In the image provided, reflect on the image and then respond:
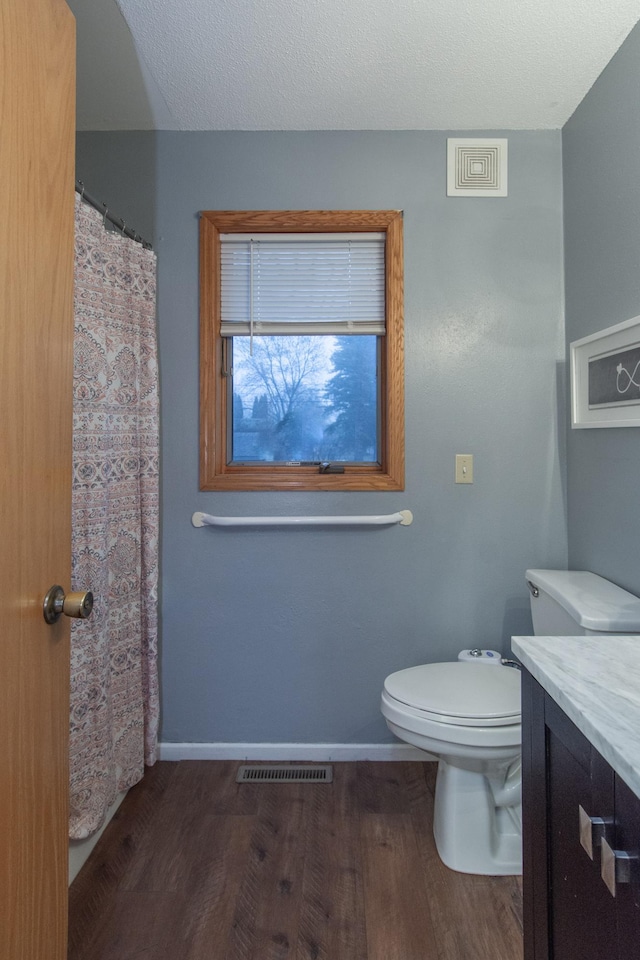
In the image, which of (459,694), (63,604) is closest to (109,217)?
(63,604)

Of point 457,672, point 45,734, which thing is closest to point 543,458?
point 457,672

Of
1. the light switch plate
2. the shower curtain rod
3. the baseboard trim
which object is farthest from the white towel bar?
the shower curtain rod

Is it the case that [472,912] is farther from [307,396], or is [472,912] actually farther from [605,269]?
[605,269]

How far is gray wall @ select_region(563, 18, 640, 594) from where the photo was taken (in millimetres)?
1599

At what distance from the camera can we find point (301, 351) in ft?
7.04

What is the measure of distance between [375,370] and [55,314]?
1.37m

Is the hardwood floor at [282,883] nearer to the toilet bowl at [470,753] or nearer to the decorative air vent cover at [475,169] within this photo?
the toilet bowl at [470,753]

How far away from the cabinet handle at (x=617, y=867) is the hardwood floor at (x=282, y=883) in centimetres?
85

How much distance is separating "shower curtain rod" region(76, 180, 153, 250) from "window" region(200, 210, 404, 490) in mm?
210

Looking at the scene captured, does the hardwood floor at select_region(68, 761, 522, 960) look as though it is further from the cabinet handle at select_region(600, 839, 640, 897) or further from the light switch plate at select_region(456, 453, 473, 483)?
the light switch plate at select_region(456, 453, 473, 483)

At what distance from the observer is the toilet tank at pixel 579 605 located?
55.5 inches

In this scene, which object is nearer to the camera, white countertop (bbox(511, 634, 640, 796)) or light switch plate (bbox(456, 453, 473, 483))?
white countertop (bbox(511, 634, 640, 796))

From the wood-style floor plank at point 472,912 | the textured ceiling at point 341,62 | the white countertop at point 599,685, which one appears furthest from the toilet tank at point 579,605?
the textured ceiling at point 341,62

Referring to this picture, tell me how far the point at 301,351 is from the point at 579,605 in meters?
1.26
